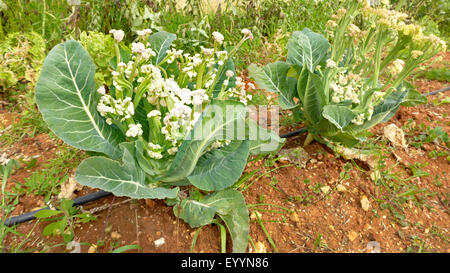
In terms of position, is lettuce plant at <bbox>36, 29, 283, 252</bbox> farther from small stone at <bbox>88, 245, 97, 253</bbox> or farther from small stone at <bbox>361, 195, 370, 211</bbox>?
small stone at <bbox>361, 195, 370, 211</bbox>

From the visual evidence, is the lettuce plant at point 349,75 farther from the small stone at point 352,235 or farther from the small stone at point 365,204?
the small stone at point 352,235

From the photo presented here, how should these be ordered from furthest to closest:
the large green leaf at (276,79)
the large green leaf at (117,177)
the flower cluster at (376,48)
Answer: the large green leaf at (276,79) < the flower cluster at (376,48) < the large green leaf at (117,177)

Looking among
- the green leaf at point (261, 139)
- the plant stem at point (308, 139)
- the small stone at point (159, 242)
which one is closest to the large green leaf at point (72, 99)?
the small stone at point (159, 242)

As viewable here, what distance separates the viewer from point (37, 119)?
1.88m

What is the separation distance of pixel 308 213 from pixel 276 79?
2.54 feet

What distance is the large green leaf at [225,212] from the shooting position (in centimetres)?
117

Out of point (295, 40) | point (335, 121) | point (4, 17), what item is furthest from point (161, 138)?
point (4, 17)

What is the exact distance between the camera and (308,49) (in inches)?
68.6

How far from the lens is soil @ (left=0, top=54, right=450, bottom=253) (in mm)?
1220

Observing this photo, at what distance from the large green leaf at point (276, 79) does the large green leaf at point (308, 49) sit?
0.09 meters

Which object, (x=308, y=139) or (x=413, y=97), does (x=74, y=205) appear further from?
(x=413, y=97)

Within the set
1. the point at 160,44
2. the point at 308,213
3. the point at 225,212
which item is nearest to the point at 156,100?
the point at 160,44

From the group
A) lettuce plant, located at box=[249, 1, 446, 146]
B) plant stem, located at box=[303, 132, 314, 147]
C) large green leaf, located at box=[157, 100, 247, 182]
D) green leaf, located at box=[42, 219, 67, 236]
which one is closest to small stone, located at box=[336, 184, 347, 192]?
lettuce plant, located at box=[249, 1, 446, 146]
